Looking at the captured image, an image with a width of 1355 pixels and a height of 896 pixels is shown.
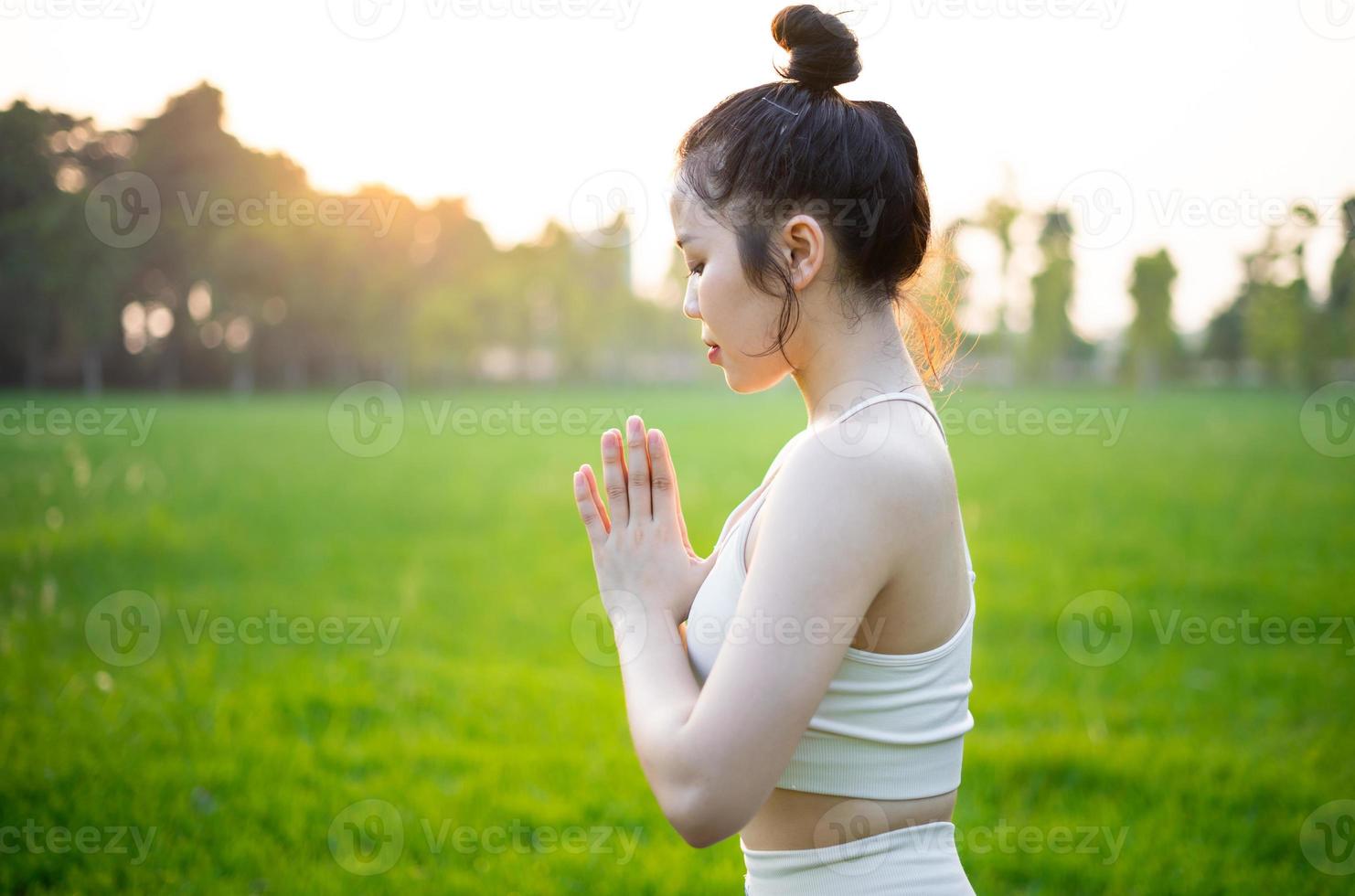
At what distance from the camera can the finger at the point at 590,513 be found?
1562mm

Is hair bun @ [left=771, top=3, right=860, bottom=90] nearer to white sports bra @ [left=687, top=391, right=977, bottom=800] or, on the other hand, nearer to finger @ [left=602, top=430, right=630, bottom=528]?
white sports bra @ [left=687, top=391, right=977, bottom=800]

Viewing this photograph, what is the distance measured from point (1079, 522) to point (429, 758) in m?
8.89

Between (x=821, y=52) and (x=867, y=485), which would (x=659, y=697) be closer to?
(x=867, y=485)

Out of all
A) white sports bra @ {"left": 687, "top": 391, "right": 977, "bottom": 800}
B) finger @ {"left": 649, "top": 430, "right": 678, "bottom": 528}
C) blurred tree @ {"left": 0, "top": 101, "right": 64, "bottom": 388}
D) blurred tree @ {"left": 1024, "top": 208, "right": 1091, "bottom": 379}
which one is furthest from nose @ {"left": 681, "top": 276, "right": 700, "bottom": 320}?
blurred tree @ {"left": 1024, "top": 208, "right": 1091, "bottom": 379}

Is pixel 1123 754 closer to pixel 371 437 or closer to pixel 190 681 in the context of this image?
pixel 190 681

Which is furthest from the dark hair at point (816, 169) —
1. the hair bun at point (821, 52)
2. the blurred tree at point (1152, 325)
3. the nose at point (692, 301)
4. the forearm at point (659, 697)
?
the blurred tree at point (1152, 325)

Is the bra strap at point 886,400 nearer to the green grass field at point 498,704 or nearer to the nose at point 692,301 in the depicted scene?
the nose at point 692,301

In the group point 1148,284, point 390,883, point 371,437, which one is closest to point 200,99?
point 371,437

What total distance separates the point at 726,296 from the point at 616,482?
36 centimetres

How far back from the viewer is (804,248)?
56.3 inches

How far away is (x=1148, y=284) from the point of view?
5762cm

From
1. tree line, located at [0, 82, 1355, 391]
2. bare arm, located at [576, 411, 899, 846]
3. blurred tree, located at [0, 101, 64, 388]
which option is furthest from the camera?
tree line, located at [0, 82, 1355, 391]

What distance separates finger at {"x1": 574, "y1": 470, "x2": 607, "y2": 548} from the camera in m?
1.56

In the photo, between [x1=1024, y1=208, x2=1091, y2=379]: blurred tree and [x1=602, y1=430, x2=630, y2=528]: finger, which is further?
[x1=1024, y1=208, x2=1091, y2=379]: blurred tree
